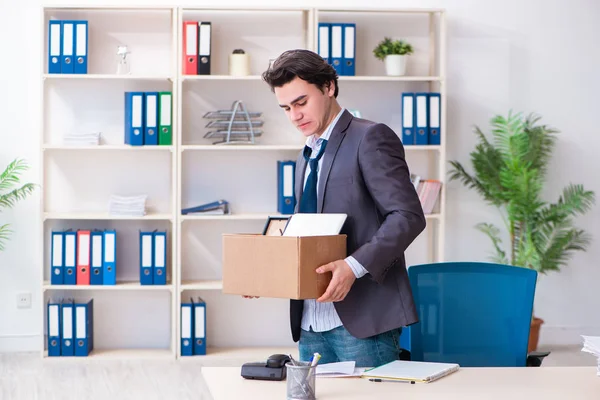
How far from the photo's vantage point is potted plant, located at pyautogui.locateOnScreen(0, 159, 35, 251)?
4.55m

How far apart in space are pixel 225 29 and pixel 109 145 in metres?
1.00

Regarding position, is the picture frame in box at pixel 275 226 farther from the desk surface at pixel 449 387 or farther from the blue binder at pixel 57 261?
the blue binder at pixel 57 261

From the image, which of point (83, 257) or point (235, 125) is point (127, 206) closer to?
point (83, 257)

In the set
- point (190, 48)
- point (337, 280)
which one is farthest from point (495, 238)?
point (337, 280)

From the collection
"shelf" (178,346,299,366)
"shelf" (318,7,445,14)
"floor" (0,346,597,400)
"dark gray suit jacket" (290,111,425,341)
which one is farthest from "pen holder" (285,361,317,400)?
"shelf" (318,7,445,14)

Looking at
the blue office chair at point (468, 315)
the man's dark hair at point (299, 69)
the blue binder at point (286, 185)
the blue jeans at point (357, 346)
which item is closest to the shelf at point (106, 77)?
the blue binder at point (286, 185)

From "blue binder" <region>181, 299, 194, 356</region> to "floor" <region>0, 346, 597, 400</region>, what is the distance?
0.10m

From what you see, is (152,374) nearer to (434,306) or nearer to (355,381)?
(434,306)

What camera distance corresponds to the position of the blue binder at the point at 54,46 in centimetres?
459

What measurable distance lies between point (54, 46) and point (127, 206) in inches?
39.9

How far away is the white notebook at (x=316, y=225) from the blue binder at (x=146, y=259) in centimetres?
286

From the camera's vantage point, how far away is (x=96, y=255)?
4.67m

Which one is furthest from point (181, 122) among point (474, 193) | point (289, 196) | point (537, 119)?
point (537, 119)

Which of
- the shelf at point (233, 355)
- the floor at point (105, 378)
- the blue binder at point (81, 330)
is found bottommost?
the floor at point (105, 378)
